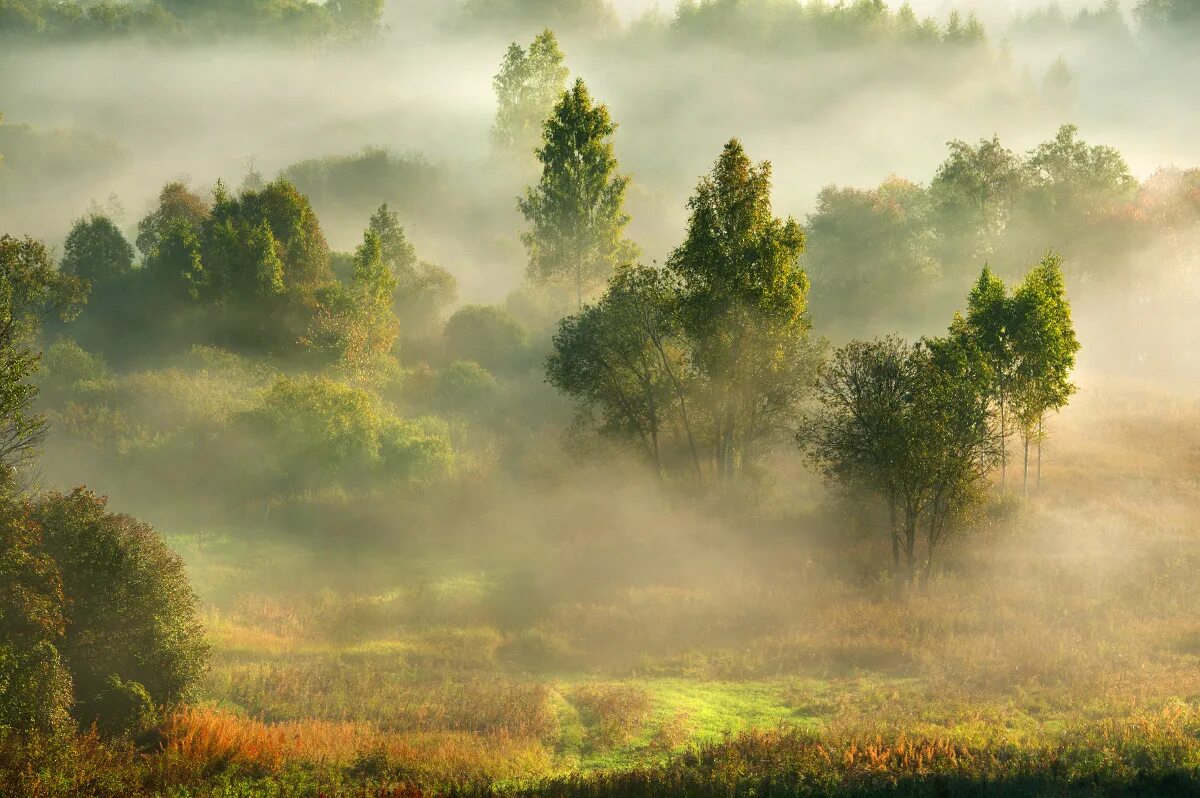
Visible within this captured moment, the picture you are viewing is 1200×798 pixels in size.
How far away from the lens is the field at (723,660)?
15.6 meters

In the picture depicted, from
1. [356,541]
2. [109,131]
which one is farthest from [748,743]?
[109,131]

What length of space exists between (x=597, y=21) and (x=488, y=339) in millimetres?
120143

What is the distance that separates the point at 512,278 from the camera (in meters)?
83.8

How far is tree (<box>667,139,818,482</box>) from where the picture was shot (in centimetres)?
3597

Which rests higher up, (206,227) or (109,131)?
(109,131)

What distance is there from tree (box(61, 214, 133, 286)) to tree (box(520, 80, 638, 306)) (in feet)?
104

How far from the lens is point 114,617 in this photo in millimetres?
18000

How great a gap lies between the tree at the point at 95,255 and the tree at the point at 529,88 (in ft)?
146

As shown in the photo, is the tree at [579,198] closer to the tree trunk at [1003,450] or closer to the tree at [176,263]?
the tree at [176,263]

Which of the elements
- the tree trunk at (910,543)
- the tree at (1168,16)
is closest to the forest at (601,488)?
the tree trunk at (910,543)

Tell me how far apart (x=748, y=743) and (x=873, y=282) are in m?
58.9

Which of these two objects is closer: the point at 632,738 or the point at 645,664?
the point at 632,738

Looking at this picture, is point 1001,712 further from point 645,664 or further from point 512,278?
point 512,278

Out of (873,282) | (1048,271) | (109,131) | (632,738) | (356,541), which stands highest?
(109,131)
